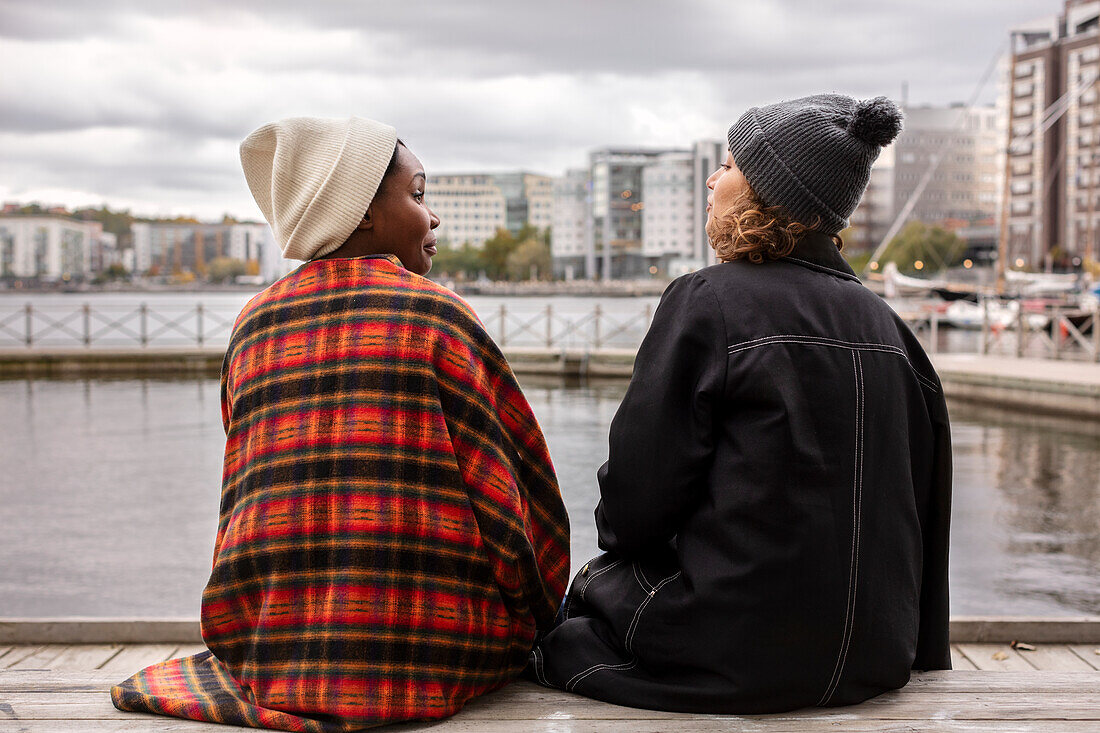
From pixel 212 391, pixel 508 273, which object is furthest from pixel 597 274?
pixel 212 391

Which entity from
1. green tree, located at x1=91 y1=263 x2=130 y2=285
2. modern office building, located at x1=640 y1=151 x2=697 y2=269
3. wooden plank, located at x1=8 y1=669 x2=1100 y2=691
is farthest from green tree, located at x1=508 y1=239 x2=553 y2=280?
wooden plank, located at x1=8 y1=669 x2=1100 y2=691

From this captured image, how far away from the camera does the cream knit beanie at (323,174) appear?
4.94ft

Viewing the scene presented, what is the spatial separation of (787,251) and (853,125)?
0.20m

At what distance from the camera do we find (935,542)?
5.38 ft

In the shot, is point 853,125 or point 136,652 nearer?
point 853,125

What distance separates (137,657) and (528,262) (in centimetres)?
7997

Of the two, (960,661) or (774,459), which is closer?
(774,459)

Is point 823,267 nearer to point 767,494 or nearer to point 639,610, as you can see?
point 767,494

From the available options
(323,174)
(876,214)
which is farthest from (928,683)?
(876,214)

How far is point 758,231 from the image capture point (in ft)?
4.74

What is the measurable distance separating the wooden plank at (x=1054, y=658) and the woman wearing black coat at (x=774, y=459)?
5.32 feet

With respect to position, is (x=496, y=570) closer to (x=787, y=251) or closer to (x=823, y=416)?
(x=823, y=416)

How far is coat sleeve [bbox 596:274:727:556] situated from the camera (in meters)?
1.40

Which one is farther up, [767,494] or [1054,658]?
[767,494]
